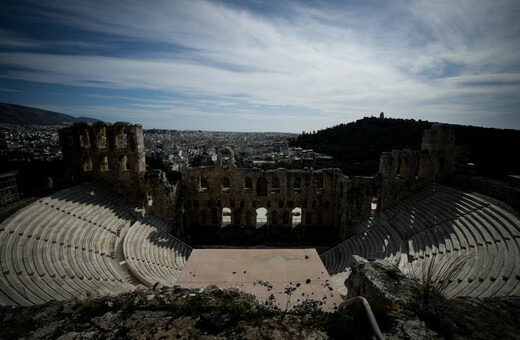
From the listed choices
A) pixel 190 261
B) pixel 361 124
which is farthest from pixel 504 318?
pixel 361 124

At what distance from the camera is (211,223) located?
22.2 m

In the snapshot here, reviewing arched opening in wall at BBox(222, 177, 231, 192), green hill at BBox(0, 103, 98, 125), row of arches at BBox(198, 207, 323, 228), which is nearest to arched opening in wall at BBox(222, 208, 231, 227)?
row of arches at BBox(198, 207, 323, 228)

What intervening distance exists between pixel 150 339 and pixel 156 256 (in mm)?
11496

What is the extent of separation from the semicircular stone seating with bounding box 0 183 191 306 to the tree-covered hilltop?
25512mm

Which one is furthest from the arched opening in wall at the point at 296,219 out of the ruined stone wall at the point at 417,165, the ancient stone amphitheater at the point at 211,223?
the ruined stone wall at the point at 417,165

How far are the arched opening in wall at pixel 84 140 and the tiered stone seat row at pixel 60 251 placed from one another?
4.35 meters

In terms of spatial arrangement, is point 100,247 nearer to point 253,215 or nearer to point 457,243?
point 253,215

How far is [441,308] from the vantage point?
550 cm

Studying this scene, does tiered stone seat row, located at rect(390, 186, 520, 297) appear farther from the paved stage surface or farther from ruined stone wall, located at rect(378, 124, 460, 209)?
the paved stage surface

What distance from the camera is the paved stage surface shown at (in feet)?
33.2

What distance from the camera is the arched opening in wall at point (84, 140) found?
1922cm

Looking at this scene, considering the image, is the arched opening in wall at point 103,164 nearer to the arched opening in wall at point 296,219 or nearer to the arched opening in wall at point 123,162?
the arched opening in wall at point 123,162

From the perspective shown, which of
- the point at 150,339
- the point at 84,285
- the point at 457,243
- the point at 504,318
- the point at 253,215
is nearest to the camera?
the point at 150,339

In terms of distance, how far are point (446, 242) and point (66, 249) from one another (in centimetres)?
2003
